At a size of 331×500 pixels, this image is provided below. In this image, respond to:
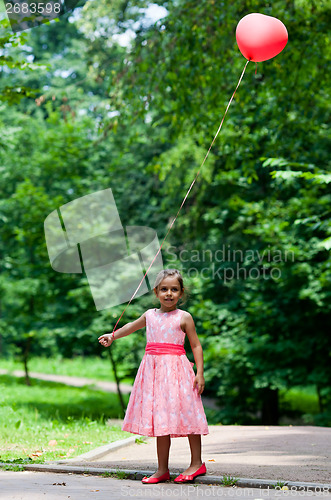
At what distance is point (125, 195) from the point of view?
16062 mm

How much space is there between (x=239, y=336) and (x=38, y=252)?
6.39 meters

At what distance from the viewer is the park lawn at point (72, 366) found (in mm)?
26986

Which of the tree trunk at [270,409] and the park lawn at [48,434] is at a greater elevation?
the park lawn at [48,434]

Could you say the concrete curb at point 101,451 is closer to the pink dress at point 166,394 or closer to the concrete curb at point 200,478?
the concrete curb at point 200,478

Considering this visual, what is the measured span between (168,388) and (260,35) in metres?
3.68

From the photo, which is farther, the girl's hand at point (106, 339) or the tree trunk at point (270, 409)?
the tree trunk at point (270, 409)

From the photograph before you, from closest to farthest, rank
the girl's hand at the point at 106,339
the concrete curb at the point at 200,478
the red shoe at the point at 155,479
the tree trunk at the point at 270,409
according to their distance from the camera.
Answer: the concrete curb at the point at 200,478 < the red shoe at the point at 155,479 < the girl's hand at the point at 106,339 < the tree trunk at the point at 270,409

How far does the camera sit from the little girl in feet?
14.2

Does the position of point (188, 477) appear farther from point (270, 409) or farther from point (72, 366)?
point (72, 366)

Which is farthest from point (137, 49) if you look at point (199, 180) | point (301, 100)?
point (199, 180)

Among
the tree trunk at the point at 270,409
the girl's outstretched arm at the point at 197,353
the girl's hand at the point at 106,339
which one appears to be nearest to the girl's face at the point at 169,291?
the girl's outstretched arm at the point at 197,353

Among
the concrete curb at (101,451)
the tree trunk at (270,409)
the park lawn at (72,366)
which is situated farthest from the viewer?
the park lawn at (72,366)

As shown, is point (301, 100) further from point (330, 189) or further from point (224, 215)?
point (224, 215)

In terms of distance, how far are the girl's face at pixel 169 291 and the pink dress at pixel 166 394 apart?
0.10 metres
